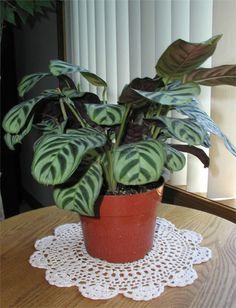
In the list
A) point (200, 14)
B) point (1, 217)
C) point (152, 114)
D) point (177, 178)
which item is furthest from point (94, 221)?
point (1, 217)

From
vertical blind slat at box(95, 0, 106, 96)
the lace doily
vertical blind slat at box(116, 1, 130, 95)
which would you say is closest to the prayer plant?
the lace doily

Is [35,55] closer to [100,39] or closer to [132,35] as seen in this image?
[100,39]

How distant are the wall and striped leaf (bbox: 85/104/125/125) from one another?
1576 millimetres

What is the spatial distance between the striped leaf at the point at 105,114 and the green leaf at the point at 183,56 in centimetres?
11

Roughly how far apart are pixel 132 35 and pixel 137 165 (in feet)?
3.40

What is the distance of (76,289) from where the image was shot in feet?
2.12

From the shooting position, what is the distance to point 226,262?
2.38 feet

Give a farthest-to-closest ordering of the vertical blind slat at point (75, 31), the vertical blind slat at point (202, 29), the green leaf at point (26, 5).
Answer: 1. the vertical blind slat at point (75, 31)
2. the green leaf at point (26, 5)
3. the vertical blind slat at point (202, 29)

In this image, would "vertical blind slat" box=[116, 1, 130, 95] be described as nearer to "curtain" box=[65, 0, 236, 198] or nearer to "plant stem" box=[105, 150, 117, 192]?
"curtain" box=[65, 0, 236, 198]

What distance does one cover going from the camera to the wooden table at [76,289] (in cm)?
62

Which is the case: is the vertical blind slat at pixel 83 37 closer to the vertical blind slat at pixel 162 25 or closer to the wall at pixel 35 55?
the wall at pixel 35 55

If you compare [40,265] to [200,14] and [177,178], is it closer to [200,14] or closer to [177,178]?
[177,178]

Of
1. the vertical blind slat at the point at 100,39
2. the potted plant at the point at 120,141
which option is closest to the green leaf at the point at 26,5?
the vertical blind slat at the point at 100,39

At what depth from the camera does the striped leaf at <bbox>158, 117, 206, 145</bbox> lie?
0.60 metres
